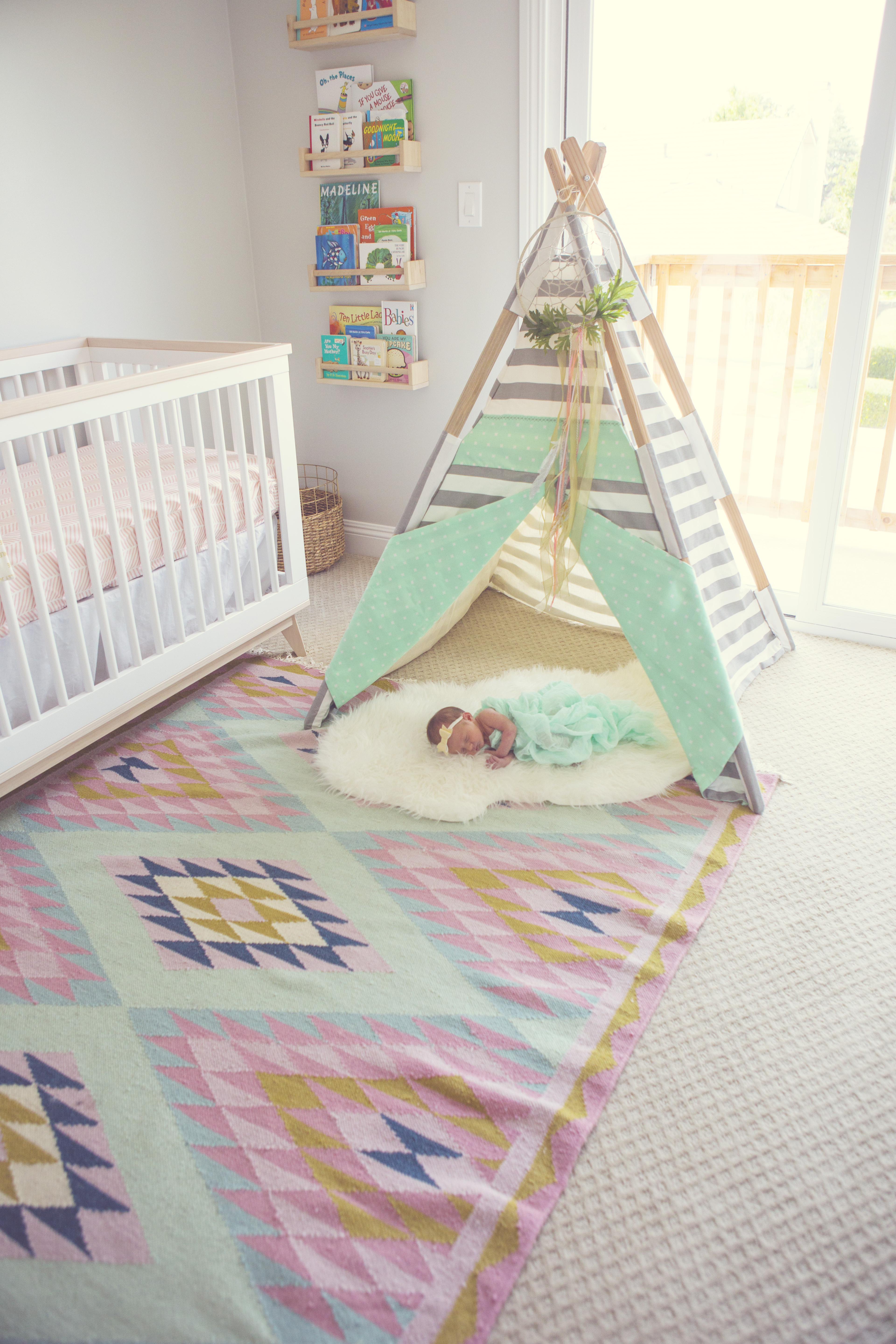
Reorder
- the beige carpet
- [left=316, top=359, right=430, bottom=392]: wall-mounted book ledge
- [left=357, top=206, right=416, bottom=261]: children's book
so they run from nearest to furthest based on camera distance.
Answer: the beige carpet → [left=357, top=206, right=416, bottom=261]: children's book → [left=316, top=359, right=430, bottom=392]: wall-mounted book ledge

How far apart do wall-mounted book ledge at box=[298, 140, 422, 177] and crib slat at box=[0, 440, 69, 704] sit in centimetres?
173

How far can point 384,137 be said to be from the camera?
294cm

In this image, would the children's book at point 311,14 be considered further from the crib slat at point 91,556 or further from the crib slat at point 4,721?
the crib slat at point 4,721

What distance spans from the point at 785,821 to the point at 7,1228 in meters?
1.58

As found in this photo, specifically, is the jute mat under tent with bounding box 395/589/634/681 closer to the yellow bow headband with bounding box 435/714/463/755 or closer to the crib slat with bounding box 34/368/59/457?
the yellow bow headband with bounding box 435/714/463/755

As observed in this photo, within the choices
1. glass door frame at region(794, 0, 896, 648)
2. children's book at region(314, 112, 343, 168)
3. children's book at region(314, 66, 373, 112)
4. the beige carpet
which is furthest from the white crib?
glass door frame at region(794, 0, 896, 648)

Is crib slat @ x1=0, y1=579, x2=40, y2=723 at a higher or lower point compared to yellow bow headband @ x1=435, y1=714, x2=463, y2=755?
higher

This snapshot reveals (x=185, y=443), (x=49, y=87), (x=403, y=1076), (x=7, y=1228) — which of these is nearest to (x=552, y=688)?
(x=403, y=1076)

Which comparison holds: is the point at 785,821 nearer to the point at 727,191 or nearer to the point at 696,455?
the point at 696,455

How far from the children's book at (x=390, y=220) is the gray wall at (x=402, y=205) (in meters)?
→ 0.03

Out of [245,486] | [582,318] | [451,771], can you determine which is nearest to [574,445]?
[582,318]

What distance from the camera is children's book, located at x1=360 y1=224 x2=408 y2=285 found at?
3010mm

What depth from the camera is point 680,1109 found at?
1.35 meters

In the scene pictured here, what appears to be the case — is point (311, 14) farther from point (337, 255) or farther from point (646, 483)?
point (646, 483)
